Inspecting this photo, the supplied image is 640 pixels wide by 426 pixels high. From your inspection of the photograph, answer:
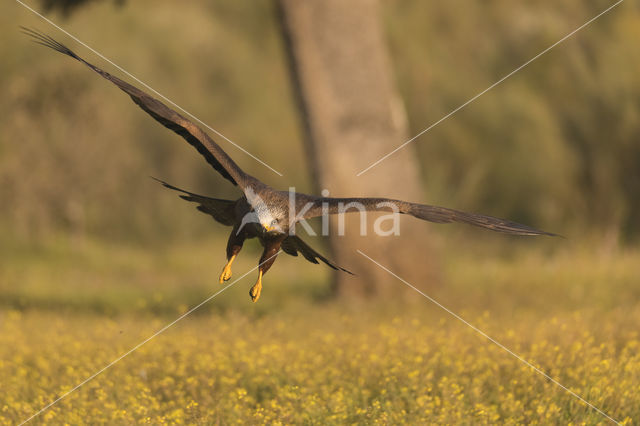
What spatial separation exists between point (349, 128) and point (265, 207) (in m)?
4.82

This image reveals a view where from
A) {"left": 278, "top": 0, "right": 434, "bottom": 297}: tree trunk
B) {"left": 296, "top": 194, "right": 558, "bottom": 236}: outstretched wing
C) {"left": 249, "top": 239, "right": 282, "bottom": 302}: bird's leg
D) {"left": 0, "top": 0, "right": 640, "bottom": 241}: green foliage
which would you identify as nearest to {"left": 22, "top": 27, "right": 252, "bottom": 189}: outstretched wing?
{"left": 249, "top": 239, "right": 282, "bottom": 302}: bird's leg

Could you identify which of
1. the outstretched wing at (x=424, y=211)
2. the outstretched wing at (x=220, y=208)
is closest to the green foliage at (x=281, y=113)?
the outstretched wing at (x=220, y=208)

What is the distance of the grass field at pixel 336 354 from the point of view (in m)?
4.82

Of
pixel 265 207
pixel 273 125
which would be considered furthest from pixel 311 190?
pixel 265 207

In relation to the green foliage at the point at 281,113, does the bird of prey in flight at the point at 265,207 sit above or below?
below

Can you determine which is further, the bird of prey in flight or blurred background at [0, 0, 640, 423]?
blurred background at [0, 0, 640, 423]

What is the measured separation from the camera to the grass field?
190 inches

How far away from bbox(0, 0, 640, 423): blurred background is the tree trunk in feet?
0.16

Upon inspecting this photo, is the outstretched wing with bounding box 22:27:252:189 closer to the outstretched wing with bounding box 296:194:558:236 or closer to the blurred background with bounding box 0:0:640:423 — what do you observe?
the outstretched wing with bounding box 296:194:558:236

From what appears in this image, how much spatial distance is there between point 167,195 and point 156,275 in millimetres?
3366

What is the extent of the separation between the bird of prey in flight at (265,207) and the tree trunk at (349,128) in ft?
13.9

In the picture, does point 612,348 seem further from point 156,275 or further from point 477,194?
point 477,194

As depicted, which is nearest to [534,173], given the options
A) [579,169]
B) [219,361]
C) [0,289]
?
[579,169]

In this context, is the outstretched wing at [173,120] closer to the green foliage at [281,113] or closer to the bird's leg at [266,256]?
the bird's leg at [266,256]
